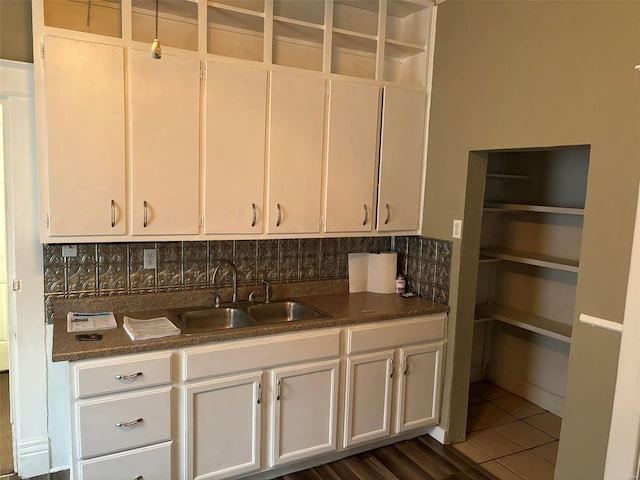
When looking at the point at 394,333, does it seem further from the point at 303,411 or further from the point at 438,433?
the point at 438,433

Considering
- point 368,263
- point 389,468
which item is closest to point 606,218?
point 368,263

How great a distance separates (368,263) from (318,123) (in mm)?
1070

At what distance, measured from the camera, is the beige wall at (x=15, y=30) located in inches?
89.7

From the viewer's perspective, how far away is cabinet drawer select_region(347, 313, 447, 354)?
273 cm

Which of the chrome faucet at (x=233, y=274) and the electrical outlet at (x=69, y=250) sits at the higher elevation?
the electrical outlet at (x=69, y=250)

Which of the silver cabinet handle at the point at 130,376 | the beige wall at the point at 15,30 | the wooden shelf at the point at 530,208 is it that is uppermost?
the beige wall at the point at 15,30

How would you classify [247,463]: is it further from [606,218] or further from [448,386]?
[606,218]

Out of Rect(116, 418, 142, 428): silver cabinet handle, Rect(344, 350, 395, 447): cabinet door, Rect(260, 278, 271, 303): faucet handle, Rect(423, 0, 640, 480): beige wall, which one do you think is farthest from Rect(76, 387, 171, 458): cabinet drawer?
Rect(423, 0, 640, 480): beige wall

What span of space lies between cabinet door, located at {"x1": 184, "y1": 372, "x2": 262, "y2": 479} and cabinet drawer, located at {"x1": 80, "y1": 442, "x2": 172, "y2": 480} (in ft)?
0.37

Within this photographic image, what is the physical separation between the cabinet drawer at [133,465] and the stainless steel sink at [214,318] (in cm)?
68

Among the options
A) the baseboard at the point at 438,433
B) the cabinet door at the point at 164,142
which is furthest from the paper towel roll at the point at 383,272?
the cabinet door at the point at 164,142

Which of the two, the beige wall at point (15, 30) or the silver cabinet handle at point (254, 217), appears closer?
the beige wall at point (15, 30)

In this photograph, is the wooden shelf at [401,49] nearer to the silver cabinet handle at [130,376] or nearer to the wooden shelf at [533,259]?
the wooden shelf at [533,259]

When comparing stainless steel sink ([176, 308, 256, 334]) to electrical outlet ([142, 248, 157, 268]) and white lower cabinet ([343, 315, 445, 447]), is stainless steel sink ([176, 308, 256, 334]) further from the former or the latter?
white lower cabinet ([343, 315, 445, 447])
